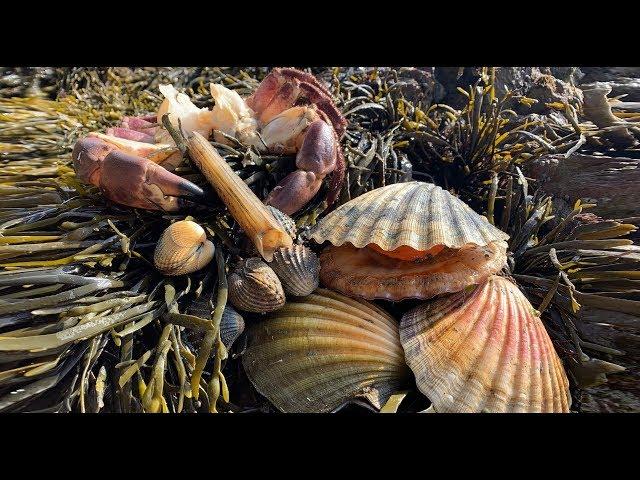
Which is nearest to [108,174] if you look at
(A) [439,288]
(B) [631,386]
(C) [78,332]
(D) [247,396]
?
(C) [78,332]

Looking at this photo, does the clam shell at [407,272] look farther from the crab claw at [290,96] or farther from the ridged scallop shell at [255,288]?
the crab claw at [290,96]

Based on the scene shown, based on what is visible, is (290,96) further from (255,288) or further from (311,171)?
(255,288)

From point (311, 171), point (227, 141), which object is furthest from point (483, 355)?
point (227, 141)

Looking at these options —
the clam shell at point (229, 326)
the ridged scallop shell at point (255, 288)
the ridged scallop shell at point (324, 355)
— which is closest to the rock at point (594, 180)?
the ridged scallop shell at point (324, 355)

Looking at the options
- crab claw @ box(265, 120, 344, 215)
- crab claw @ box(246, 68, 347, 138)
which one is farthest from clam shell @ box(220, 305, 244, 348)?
crab claw @ box(246, 68, 347, 138)

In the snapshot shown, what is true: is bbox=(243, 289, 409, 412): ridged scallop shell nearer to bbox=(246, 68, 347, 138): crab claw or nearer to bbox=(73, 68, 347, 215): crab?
bbox=(73, 68, 347, 215): crab

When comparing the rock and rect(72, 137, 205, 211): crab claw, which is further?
the rock
